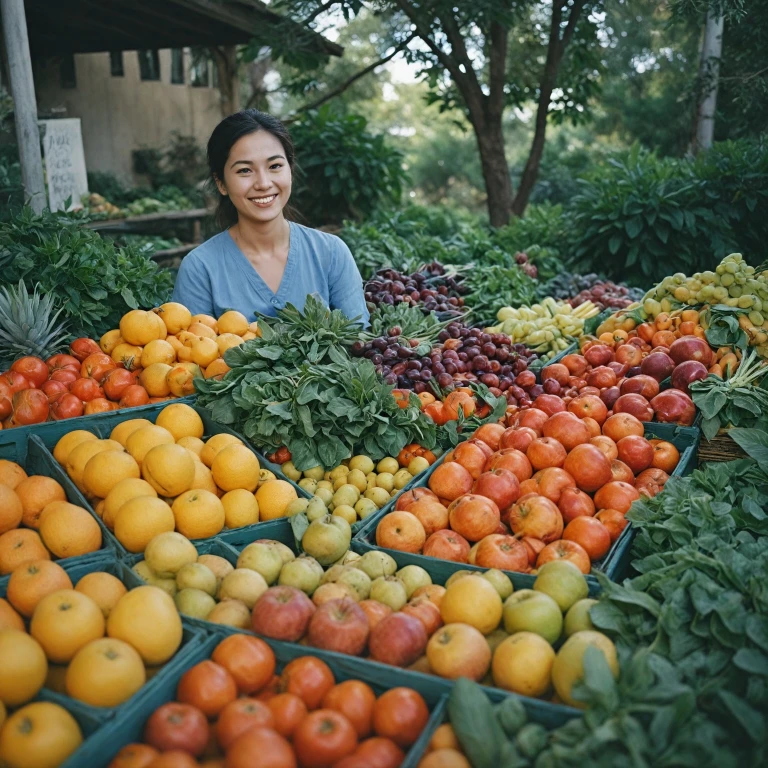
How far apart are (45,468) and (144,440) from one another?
45 centimetres

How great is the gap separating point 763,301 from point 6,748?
12.9 ft

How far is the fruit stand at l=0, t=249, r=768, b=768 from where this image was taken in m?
1.56

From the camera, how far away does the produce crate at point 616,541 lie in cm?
219

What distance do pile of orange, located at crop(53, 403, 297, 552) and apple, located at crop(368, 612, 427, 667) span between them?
2.72 ft

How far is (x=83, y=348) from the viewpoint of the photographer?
3.29m

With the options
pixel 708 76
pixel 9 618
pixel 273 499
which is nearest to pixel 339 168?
pixel 708 76

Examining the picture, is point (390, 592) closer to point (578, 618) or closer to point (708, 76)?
point (578, 618)

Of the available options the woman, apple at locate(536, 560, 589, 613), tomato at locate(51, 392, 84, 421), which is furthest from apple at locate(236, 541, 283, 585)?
the woman

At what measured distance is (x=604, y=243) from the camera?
289 inches

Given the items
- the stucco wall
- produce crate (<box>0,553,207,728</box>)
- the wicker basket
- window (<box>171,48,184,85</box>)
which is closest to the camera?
produce crate (<box>0,553,207,728</box>)

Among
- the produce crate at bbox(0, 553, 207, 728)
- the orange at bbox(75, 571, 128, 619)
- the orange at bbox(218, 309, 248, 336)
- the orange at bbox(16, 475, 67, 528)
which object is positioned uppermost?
the orange at bbox(218, 309, 248, 336)

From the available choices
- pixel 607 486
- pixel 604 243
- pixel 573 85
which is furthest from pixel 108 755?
pixel 573 85

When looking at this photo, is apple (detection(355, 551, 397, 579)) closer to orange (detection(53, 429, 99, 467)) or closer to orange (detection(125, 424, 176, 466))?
orange (detection(125, 424, 176, 466))

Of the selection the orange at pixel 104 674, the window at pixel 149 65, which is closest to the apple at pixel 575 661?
the orange at pixel 104 674
